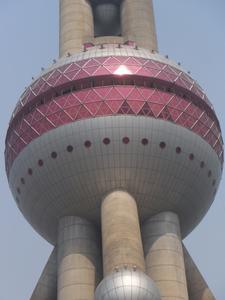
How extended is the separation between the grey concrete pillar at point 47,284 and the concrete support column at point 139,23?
19.0m

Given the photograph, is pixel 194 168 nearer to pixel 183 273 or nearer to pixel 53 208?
pixel 183 273

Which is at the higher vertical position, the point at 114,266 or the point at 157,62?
the point at 157,62

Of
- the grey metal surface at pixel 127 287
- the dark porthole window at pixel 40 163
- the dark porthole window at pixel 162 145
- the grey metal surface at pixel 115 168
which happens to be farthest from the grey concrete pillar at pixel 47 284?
the dark porthole window at pixel 162 145

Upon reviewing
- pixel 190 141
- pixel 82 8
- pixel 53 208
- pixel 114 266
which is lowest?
pixel 114 266

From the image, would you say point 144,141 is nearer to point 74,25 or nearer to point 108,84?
point 108,84

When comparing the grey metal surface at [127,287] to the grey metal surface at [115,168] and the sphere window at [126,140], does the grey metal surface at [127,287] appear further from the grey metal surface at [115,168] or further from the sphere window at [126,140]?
the sphere window at [126,140]

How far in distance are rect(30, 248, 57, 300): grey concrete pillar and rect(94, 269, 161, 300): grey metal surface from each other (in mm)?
9440

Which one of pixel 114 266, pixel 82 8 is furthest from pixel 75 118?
pixel 82 8

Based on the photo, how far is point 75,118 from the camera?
4416 cm

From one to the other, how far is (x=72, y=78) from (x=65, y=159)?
5.82 m

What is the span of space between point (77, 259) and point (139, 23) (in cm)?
2175

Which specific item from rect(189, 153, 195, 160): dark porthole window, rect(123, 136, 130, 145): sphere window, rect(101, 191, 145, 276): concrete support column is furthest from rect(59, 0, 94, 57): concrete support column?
rect(101, 191, 145, 276): concrete support column

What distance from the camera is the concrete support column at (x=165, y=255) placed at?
41.8 metres

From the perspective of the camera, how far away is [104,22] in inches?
2335
